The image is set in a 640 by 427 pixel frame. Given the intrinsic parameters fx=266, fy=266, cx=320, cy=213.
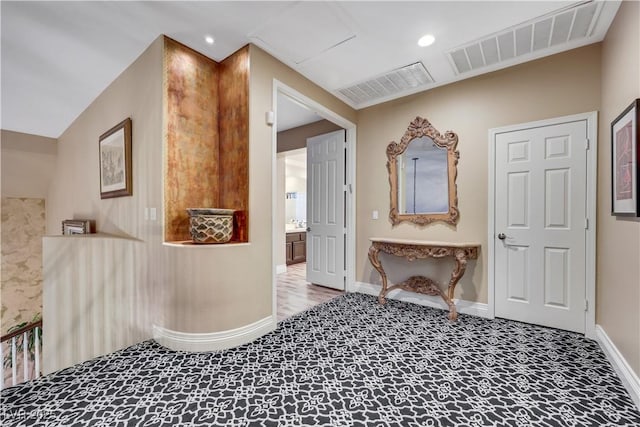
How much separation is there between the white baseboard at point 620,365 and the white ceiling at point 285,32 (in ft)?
8.28

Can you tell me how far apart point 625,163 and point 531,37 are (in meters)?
1.35

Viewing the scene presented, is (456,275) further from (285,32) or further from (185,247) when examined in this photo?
(285,32)

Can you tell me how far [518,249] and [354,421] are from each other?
2389mm

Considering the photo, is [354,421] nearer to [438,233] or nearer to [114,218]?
[438,233]

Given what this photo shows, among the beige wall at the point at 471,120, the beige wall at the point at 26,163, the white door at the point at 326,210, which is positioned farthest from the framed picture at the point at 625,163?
the beige wall at the point at 26,163

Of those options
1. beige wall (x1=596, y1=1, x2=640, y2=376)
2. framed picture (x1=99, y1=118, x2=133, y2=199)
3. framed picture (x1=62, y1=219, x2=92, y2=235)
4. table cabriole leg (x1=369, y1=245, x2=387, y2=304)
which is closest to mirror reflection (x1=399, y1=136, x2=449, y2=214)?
table cabriole leg (x1=369, y1=245, x2=387, y2=304)

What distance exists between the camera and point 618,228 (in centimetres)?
196

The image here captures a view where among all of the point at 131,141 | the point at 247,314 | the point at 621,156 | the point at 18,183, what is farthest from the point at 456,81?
the point at 18,183

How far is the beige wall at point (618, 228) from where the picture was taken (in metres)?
1.70

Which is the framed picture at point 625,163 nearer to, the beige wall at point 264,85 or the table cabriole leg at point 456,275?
the table cabriole leg at point 456,275

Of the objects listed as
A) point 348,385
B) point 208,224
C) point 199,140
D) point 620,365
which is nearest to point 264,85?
point 199,140

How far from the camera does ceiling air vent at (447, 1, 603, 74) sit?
6.80 ft

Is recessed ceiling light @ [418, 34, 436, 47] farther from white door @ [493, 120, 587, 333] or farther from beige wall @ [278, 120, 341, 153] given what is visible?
beige wall @ [278, 120, 341, 153]

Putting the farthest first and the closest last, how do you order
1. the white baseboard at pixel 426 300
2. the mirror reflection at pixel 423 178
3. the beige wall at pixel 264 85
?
the mirror reflection at pixel 423 178 < the white baseboard at pixel 426 300 < the beige wall at pixel 264 85
